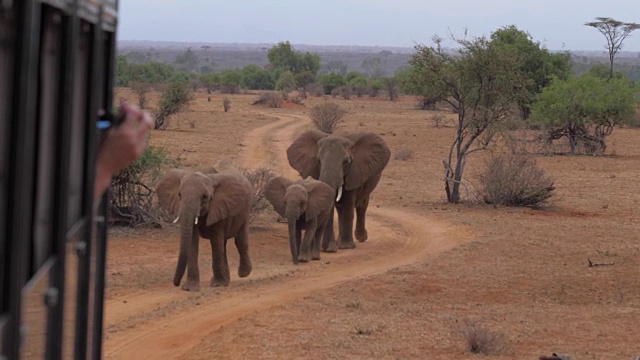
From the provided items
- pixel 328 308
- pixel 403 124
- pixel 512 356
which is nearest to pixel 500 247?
pixel 328 308

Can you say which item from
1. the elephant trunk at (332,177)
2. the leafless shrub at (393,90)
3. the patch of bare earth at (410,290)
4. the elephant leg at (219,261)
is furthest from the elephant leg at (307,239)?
the leafless shrub at (393,90)

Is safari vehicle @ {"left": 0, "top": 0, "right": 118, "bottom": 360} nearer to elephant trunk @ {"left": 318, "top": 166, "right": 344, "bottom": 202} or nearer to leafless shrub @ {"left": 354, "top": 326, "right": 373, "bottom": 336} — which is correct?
leafless shrub @ {"left": 354, "top": 326, "right": 373, "bottom": 336}

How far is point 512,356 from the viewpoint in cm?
933

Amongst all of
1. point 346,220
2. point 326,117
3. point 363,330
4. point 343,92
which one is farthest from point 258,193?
point 343,92

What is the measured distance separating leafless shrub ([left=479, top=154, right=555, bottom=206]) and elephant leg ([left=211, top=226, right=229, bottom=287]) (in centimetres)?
987

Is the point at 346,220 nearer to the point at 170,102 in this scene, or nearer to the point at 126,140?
the point at 126,140

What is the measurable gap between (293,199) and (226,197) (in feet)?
7.21

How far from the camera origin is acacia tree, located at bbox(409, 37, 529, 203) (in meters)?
21.7

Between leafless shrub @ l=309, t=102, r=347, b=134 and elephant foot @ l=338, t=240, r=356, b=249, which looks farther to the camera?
leafless shrub @ l=309, t=102, r=347, b=134

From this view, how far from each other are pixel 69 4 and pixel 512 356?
23.3 feet

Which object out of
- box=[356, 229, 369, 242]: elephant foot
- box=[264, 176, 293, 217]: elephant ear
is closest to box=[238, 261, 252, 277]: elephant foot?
box=[264, 176, 293, 217]: elephant ear

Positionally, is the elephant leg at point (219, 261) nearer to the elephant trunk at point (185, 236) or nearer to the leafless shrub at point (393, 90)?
the elephant trunk at point (185, 236)

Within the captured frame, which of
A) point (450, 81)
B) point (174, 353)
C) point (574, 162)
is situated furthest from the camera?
point (574, 162)

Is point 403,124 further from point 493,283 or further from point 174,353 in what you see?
point 174,353
